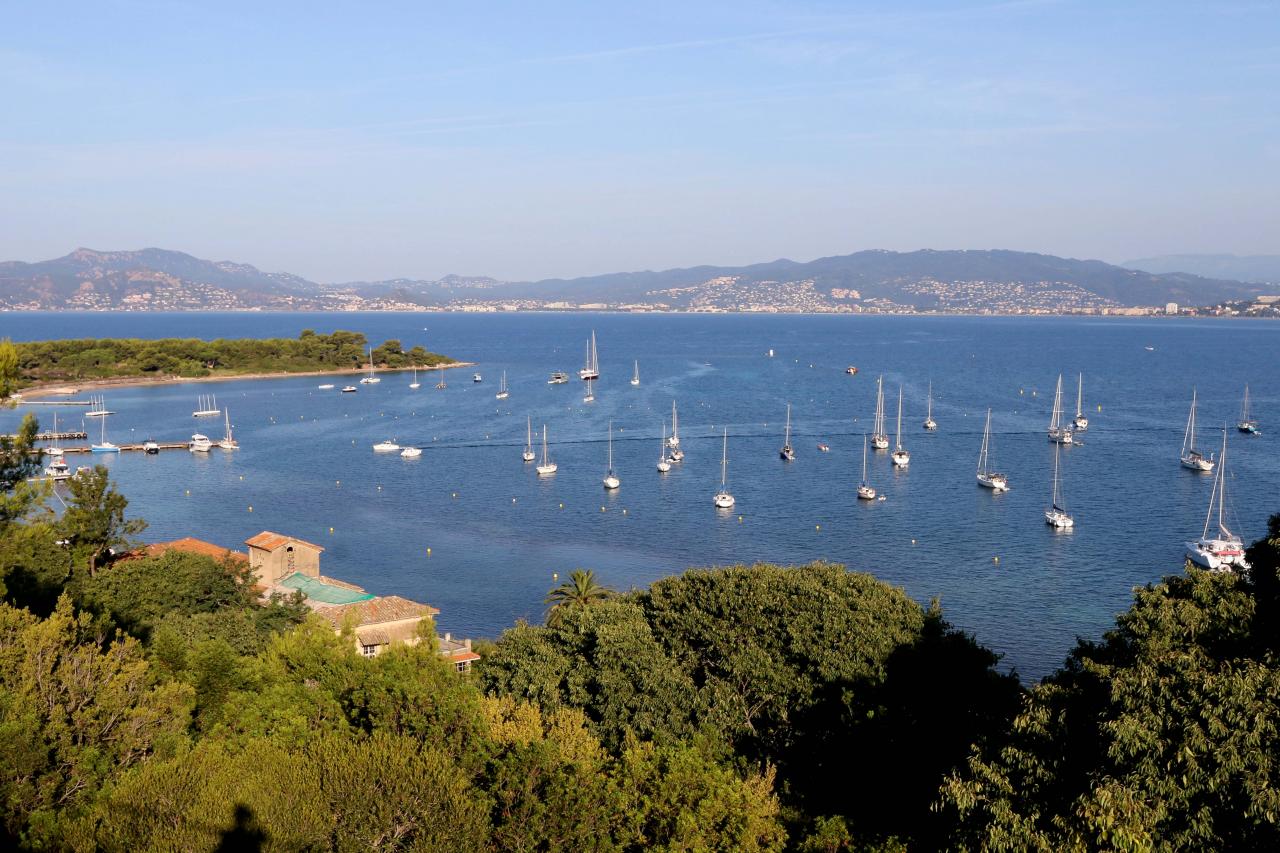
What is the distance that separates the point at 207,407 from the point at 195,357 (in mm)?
34172

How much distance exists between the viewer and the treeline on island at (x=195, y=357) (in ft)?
380

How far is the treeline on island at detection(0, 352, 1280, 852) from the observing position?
10.8 meters

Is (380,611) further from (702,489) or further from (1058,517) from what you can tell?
(1058,517)

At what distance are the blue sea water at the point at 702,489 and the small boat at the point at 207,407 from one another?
6.06ft

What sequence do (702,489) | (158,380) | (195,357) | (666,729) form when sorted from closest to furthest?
(666,729) < (702,489) < (158,380) < (195,357)

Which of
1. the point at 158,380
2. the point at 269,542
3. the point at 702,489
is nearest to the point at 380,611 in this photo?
the point at 269,542

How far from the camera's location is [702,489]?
6141cm

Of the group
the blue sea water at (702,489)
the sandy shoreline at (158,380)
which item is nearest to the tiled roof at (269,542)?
the blue sea water at (702,489)

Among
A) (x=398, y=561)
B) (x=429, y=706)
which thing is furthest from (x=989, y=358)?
(x=429, y=706)

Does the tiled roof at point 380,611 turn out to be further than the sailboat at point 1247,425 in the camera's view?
No

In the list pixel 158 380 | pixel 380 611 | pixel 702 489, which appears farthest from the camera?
pixel 158 380

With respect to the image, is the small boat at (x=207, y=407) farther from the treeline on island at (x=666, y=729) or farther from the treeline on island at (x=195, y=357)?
the treeline on island at (x=666, y=729)

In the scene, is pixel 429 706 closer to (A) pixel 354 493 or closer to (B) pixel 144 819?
(B) pixel 144 819

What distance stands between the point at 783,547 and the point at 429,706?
33.7m
